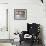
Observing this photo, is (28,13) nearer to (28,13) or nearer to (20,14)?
(28,13)

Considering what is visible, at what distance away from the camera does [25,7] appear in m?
5.24

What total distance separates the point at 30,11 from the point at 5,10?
115cm

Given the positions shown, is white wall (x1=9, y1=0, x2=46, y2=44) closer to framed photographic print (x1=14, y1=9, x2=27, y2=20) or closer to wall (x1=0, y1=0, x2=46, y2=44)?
wall (x1=0, y1=0, x2=46, y2=44)

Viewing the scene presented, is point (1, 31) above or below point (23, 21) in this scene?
below

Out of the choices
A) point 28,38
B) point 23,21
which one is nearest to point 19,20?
point 23,21

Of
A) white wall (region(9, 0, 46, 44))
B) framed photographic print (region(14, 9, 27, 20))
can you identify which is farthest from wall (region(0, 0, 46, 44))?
framed photographic print (region(14, 9, 27, 20))

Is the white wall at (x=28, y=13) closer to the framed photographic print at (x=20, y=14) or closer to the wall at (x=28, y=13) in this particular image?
the wall at (x=28, y=13)

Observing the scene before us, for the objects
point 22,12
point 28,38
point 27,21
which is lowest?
point 28,38

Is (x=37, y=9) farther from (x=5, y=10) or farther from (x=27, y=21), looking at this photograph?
(x=5, y=10)

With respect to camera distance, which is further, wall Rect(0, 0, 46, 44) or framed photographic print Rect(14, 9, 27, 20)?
framed photographic print Rect(14, 9, 27, 20)

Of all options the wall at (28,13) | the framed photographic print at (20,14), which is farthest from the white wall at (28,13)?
the framed photographic print at (20,14)

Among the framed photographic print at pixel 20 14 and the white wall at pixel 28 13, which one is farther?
the framed photographic print at pixel 20 14

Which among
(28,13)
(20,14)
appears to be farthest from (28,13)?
(20,14)

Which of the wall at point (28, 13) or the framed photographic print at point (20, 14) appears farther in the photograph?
the framed photographic print at point (20, 14)
